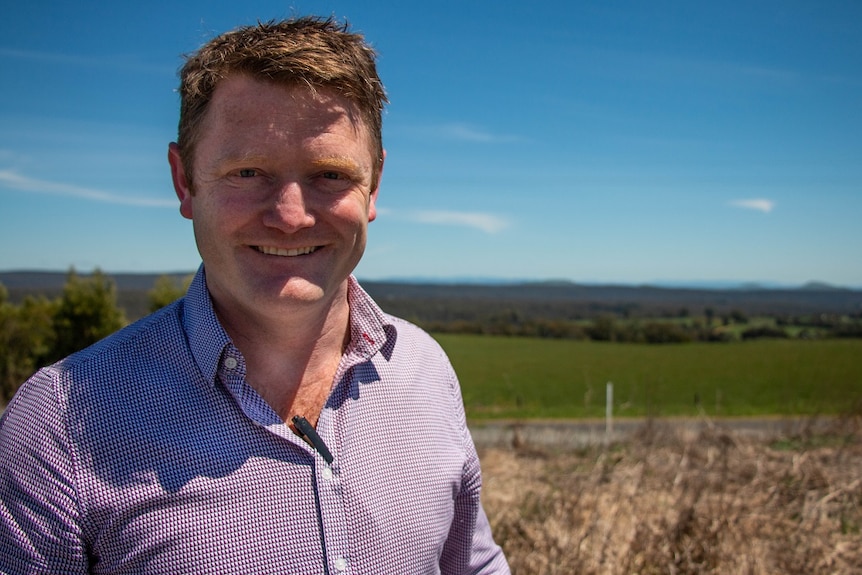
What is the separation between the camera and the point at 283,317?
163 cm

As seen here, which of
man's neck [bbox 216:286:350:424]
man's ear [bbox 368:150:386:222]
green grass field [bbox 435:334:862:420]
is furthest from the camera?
green grass field [bbox 435:334:862:420]

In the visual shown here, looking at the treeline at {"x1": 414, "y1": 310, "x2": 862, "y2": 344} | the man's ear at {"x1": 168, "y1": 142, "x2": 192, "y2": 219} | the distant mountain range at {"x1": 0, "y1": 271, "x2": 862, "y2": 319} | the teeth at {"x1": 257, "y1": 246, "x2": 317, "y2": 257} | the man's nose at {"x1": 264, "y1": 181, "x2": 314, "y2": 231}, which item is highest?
the man's ear at {"x1": 168, "y1": 142, "x2": 192, "y2": 219}

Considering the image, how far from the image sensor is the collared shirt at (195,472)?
1.37m

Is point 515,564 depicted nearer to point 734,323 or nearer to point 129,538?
point 129,538

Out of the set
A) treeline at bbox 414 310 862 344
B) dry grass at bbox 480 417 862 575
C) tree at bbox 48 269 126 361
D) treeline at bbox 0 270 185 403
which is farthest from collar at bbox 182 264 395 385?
treeline at bbox 414 310 862 344

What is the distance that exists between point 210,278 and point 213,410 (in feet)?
1.07

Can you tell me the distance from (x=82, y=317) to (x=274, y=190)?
2563cm

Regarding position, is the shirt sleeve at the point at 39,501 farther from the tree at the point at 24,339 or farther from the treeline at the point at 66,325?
the tree at the point at 24,339

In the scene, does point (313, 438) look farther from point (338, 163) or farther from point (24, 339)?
point (24, 339)

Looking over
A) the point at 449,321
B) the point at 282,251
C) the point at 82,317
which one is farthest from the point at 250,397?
the point at 449,321

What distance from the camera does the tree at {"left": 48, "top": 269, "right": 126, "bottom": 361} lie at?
24281mm

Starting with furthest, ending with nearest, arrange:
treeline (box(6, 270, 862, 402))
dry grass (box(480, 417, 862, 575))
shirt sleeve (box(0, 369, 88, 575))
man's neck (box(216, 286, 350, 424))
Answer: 1. treeline (box(6, 270, 862, 402))
2. dry grass (box(480, 417, 862, 575))
3. man's neck (box(216, 286, 350, 424))
4. shirt sleeve (box(0, 369, 88, 575))

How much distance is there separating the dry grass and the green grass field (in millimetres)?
10891

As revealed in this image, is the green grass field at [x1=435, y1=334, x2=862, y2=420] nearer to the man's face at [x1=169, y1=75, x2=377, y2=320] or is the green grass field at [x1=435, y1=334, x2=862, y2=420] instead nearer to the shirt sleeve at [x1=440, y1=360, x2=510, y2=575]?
the shirt sleeve at [x1=440, y1=360, x2=510, y2=575]
